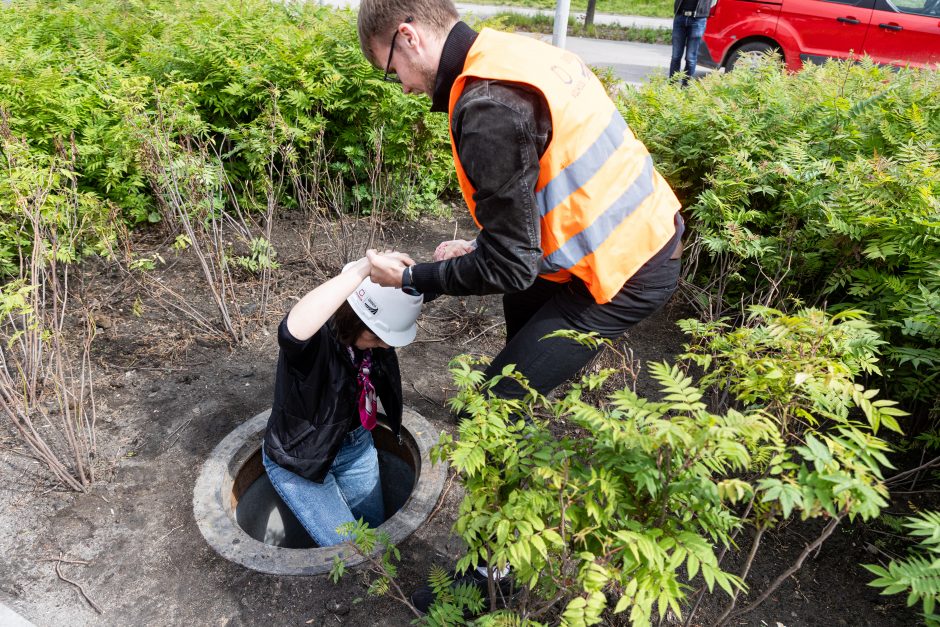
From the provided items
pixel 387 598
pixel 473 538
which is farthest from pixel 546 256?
pixel 387 598

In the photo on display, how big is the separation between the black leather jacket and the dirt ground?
1.64 ft

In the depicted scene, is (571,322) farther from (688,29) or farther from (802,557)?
(688,29)

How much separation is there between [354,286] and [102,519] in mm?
1587

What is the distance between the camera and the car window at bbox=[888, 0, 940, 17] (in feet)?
27.7

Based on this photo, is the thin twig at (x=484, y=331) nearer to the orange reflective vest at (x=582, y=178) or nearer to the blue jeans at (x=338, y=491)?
the blue jeans at (x=338, y=491)

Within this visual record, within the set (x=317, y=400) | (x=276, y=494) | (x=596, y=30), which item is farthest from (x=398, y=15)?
(x=596, y=30)

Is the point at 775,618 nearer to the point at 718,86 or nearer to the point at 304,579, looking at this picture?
the point at 304,579

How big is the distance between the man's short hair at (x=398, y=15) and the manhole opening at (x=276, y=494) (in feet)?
6.69

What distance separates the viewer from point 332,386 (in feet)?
9.20

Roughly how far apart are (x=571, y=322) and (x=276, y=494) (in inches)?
90.4

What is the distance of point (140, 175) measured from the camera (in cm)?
429

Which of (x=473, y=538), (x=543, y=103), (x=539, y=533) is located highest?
(x=543, y=103)

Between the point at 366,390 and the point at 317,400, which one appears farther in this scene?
the point at 366,390

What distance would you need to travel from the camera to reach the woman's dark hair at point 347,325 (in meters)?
→ 2.74
